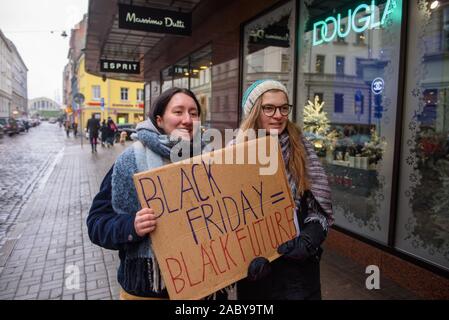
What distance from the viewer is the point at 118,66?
50.5ft

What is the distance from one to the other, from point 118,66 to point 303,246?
15.0m

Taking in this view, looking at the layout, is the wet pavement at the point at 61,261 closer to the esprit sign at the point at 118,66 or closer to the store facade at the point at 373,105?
the store facade at the point at 373,105

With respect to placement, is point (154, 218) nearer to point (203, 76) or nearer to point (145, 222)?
point (145, 222)

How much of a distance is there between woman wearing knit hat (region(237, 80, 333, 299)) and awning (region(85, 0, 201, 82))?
6.41 m

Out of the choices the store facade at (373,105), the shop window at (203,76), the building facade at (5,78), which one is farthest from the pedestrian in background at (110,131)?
the building facade at (5,78)

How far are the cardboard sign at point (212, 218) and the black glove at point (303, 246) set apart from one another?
0.13 ft

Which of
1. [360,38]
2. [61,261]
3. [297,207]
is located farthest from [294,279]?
[360,38]

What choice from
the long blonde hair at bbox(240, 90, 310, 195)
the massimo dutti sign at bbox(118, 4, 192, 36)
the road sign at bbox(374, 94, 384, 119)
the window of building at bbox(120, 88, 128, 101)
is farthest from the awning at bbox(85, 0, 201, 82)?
the window of building at bbox(120, 88, 128, 101)

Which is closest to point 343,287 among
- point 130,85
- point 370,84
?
point 370,84

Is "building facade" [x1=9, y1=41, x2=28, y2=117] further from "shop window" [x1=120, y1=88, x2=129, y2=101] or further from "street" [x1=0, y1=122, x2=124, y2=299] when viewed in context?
"street" [x1=0, y1=122, x2=124, y2=299]

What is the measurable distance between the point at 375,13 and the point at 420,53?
1.03 metres

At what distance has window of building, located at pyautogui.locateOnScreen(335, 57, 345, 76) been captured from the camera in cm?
569
